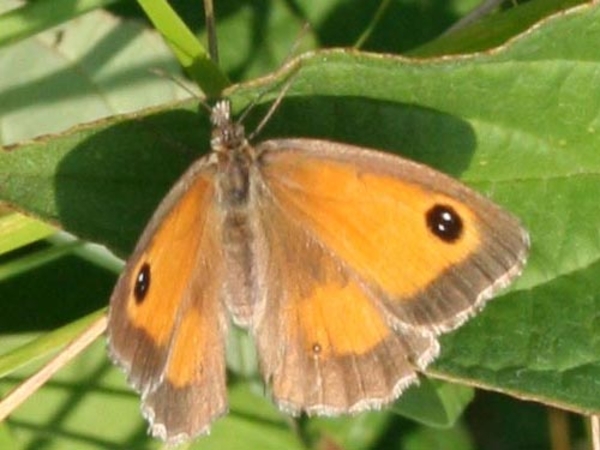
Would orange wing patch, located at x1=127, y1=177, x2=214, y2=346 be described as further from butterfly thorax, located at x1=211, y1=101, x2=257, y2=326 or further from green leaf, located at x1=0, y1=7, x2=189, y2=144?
green leaf, located at x1=0, y1=7, x2=189, y2=144

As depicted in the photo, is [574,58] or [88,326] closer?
[574,58]

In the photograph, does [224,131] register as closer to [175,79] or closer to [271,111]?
[271,111]

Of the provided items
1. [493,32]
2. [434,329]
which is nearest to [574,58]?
[493,32]

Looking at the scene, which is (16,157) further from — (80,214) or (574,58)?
(574,58)

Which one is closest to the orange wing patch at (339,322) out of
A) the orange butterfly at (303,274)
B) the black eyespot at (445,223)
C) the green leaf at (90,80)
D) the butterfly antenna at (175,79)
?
the orange butterfly at (303,274)

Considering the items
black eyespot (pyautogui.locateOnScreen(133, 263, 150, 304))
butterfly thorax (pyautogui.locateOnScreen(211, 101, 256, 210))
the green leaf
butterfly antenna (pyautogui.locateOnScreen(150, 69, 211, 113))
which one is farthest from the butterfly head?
the green leaf

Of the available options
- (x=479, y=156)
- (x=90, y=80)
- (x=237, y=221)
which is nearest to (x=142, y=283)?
(x=237, y=221)

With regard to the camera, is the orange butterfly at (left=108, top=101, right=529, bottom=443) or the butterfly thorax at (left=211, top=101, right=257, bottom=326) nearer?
the orange butterfly at (left=108, top=101, right=529, bottom=443)
